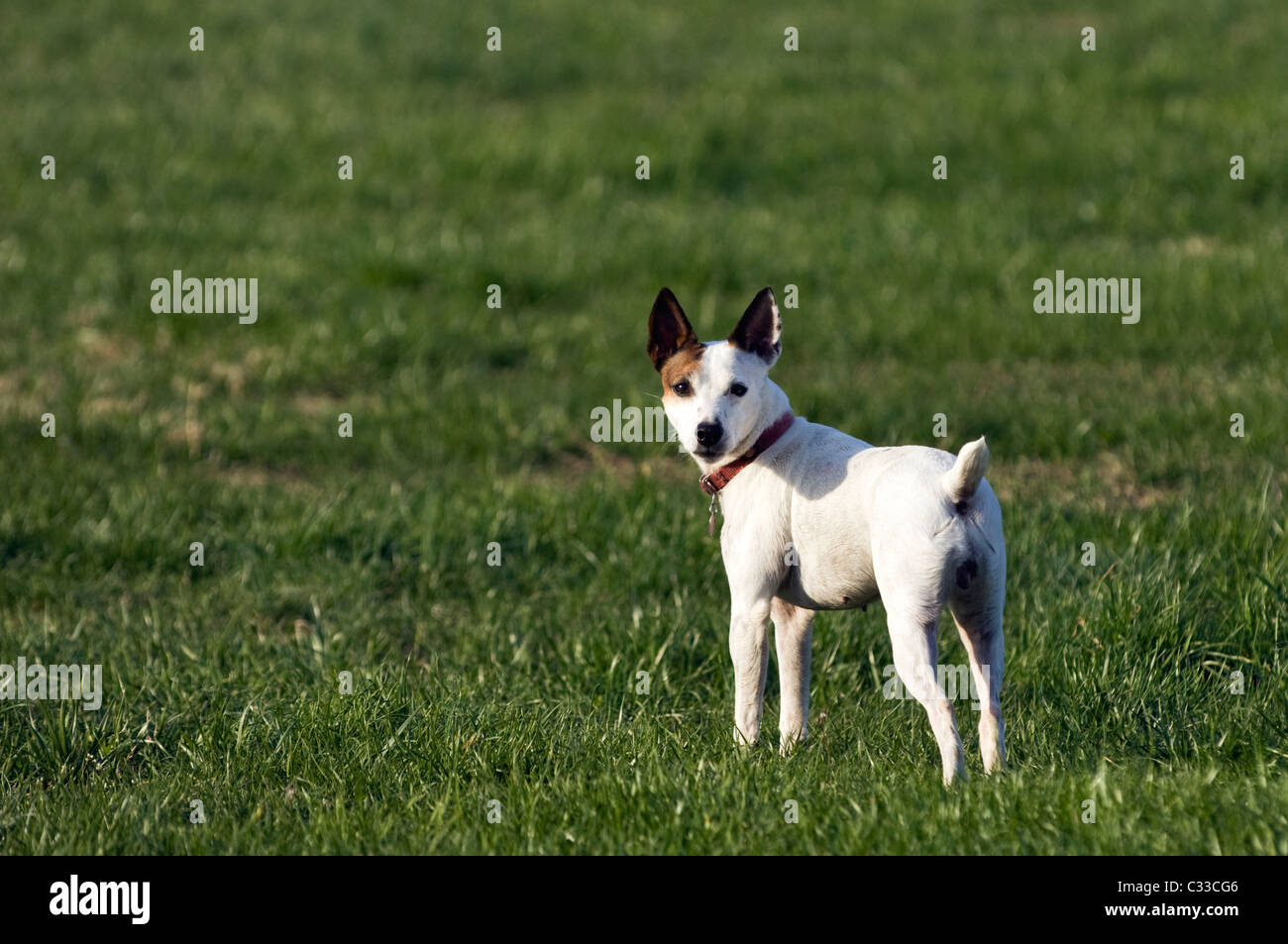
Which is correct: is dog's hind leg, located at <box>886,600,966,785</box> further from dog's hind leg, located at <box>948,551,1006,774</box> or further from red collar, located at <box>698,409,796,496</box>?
red collar, located at <box>698,409,796,496</box>

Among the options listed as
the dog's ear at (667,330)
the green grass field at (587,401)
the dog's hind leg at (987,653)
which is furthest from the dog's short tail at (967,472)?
the dog's ear at (667,330)

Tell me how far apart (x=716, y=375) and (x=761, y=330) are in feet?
0.86

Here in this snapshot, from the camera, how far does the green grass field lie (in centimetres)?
490

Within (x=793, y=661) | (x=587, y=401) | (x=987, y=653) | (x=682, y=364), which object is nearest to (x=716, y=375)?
(x=682, y=364)

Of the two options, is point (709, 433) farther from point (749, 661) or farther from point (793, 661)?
point (793, 661)

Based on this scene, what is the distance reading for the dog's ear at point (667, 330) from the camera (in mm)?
4848

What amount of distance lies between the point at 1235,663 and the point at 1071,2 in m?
15.3

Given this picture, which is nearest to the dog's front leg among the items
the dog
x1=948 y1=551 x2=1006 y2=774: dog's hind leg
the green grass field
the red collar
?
the dog

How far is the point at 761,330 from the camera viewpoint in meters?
4.82

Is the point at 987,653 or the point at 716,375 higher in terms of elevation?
the point at 716,375

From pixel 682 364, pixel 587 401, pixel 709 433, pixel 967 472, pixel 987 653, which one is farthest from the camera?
pixel 587 401

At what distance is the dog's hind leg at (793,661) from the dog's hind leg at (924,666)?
30.7 inches

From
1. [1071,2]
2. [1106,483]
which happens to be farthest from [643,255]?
[1071,2]
